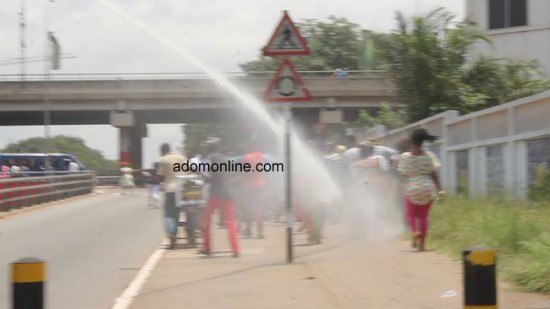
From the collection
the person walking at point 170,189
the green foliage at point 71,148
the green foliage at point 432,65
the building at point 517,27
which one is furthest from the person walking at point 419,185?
the green foliage at point 71,148

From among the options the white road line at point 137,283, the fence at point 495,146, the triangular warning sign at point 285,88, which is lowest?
the white road line at point 137,283

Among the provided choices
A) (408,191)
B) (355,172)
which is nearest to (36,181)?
(355,172)

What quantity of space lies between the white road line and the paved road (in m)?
0.12

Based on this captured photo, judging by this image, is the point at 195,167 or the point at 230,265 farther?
the point at 195,167

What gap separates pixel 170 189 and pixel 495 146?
6.19 m

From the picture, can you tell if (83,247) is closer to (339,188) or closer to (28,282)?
(339,188)

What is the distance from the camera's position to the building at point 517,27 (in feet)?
111

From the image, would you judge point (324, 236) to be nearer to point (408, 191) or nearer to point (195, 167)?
point (195, 167)

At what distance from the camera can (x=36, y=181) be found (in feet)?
85.9

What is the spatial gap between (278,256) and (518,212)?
3417 mm

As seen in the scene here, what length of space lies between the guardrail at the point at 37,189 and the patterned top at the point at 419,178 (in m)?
14.0

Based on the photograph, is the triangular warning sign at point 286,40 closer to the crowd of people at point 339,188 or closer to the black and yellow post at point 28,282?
the crowd of people at point 339,188

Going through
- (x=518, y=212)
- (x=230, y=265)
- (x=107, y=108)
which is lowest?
(x=230, y=265)

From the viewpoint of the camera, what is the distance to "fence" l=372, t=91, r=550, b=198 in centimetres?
1349
